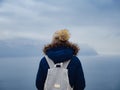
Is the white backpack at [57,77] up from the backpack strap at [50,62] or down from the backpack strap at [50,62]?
down

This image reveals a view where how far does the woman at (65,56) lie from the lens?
23.8 ft

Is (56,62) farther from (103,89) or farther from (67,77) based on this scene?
(103,89)

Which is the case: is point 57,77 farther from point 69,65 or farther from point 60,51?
point 60,51

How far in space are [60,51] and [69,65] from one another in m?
0.29

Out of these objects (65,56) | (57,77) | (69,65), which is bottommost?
(57,77)

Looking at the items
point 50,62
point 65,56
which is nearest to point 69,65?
point 65,56

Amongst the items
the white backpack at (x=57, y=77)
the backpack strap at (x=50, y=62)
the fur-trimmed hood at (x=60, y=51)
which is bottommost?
the white backpack at (x=57, y=77)

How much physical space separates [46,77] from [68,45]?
2.24ft

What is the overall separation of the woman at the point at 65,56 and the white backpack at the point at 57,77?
6 centimetres

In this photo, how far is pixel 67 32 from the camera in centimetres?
730

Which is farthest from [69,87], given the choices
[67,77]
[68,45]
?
[68,45]

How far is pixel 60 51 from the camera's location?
7293 mm

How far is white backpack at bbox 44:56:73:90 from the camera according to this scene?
24.0 ft

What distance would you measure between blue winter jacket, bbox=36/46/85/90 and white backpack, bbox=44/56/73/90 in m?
0.06
